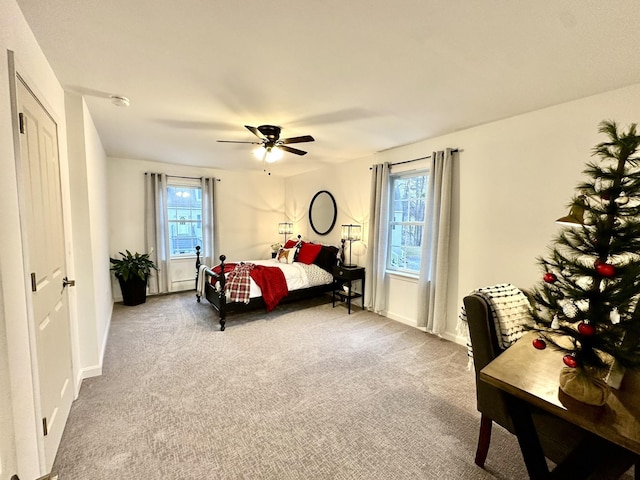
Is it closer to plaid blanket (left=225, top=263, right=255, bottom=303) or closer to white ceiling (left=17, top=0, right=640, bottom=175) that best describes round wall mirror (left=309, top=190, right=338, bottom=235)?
plaid blanket (left=225, top=263, right=255, bottom=303)

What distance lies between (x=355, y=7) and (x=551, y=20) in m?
1.05

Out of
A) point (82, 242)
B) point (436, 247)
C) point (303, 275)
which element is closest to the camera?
point (82, 242)

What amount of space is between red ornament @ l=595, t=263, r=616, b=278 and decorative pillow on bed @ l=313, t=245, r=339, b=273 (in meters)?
3.79

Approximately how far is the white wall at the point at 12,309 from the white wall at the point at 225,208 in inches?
154

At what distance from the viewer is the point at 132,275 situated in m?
4.44

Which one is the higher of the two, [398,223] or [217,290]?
[398,223]

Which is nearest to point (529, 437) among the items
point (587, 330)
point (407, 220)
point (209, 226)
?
point (587, 330)

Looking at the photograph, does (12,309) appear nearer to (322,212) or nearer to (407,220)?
(407,220)

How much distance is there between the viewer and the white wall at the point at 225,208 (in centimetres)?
484

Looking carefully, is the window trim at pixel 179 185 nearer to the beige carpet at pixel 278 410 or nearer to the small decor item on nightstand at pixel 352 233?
the beige carpet at pixel 278 410

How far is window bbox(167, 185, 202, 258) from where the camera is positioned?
5386 mm

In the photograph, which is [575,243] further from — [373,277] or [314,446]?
[373,277]

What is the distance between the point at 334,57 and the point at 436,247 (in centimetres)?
247

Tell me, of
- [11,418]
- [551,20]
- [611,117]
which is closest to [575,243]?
[551,20]
